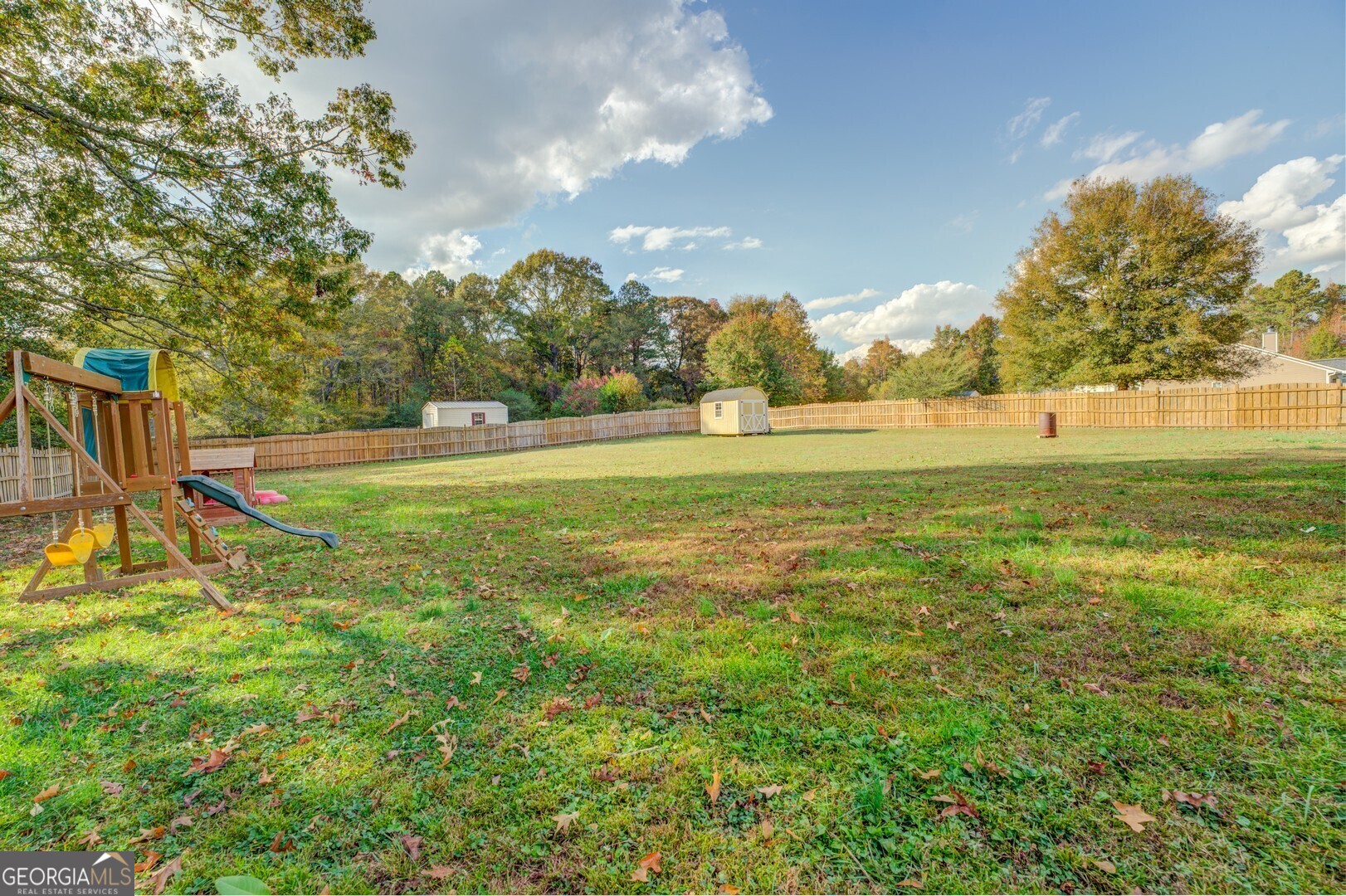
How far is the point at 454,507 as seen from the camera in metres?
8.09

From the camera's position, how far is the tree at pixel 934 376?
29250 mm

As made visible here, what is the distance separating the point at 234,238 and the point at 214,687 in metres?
7.47

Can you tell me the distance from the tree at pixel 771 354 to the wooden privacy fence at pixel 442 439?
14.6ft

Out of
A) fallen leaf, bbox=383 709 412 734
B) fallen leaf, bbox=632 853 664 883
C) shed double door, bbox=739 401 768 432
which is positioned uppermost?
shed double door, bbox=739 401 768 432

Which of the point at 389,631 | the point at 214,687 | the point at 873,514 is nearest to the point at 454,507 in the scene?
the point at 389,631

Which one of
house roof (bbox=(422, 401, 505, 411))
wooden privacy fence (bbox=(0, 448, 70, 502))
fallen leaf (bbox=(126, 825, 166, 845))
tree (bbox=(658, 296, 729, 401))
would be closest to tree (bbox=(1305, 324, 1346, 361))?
tree (bbox=(658, 296, 729, 401))

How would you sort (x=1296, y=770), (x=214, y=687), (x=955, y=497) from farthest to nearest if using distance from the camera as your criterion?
(x=955, y=497) → (x=214, y=687) → (x=1296, y=770)

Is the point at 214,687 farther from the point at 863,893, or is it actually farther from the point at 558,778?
the point at 863,893

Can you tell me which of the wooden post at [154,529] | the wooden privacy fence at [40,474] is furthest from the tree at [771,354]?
the wooden post at [154,529]

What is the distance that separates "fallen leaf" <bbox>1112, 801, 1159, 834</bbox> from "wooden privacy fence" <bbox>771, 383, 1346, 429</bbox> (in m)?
25.1

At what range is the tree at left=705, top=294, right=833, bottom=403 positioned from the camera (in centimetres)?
3409

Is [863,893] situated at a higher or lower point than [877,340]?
lower

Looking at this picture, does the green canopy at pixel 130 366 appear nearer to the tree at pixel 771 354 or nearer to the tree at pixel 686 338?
the tree at pixel 771 354

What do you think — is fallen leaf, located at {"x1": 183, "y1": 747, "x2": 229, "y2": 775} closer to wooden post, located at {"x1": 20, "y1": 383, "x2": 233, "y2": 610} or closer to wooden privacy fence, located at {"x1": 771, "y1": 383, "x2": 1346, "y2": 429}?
wooden post, located at {"x1": 20, "y1": 383, "x2": 233, "y2": 610}
